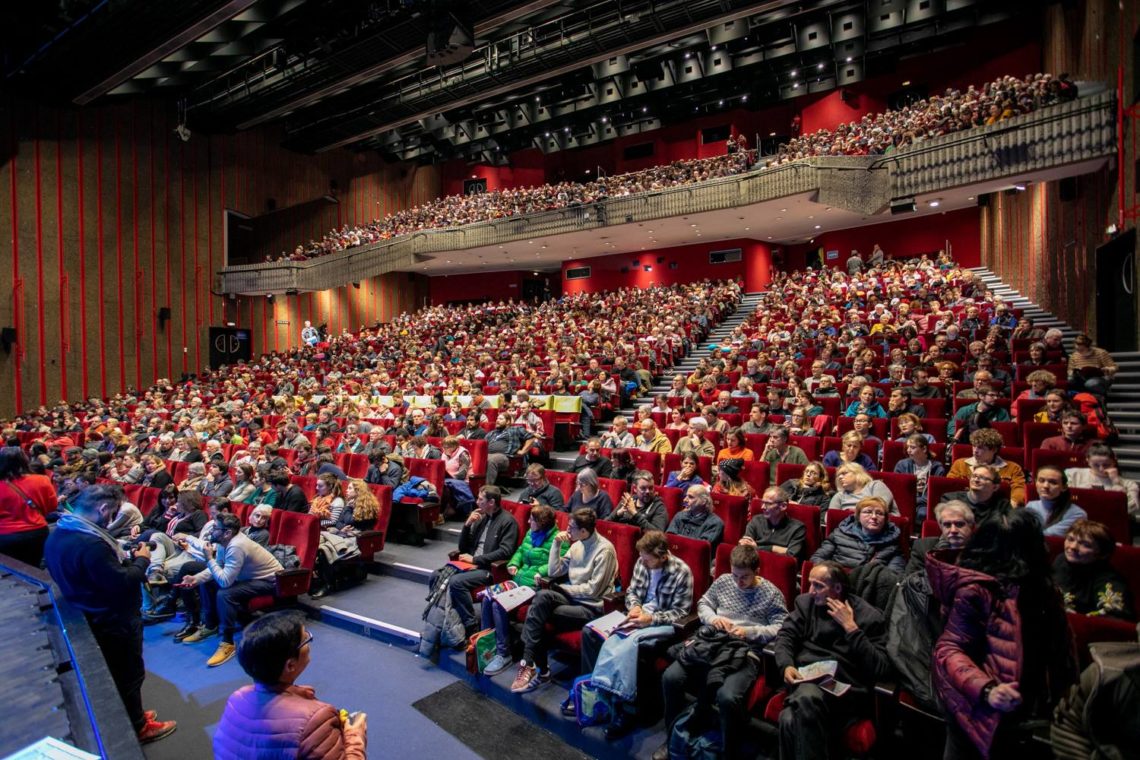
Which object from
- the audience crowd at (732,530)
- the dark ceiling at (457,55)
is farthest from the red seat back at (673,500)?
the dark ceiling at (457,55)

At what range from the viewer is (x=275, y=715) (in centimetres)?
134

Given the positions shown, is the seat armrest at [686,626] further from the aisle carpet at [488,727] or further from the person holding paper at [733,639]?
the aisle carpet at [488,727]

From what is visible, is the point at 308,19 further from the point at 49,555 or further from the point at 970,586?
the point at 970,586

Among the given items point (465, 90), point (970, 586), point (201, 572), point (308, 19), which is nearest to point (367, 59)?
point (308, 19)

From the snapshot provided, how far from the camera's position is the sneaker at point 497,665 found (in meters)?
3.04

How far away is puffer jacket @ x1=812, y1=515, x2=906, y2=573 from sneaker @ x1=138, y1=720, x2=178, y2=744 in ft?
9.61

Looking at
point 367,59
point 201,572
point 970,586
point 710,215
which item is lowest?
point 201,572

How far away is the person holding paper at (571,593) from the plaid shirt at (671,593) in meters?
0.23

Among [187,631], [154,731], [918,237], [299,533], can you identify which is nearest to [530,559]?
[299,533]

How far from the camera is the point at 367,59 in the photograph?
12047mm

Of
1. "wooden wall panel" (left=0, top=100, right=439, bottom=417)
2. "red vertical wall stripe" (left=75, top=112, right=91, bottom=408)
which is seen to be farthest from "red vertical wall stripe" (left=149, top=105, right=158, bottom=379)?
"red vertical wall stripe" (left=75, top=112, right=91, bottom=408)

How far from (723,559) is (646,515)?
2.44 ft

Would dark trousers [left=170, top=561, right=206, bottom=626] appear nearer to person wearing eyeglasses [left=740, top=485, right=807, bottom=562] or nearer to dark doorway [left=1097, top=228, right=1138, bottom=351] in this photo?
person wearing eyeglasses [left=740, top=485, right=807, bottom=562]

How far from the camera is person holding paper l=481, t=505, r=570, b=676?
315 centimetres
